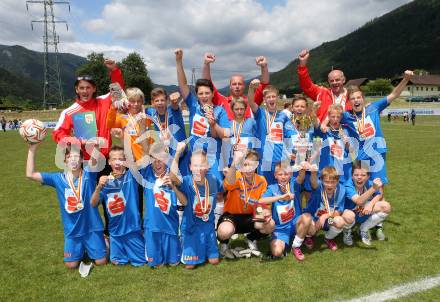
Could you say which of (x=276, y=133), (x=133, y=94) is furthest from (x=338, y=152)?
(x=133, y=94)

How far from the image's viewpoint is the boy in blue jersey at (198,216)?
4008 mm

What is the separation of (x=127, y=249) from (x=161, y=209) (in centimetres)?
72

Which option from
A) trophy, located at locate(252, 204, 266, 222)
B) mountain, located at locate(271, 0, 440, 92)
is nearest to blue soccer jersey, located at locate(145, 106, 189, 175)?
trophy, located at locate(252, 204, 266, 222)

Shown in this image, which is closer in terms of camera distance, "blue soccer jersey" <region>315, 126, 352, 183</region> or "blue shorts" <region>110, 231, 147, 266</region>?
"blue shorts" <region>110, 231, 147, 266</region>

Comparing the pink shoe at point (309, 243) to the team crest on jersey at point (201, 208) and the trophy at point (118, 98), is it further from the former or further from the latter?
the trophy at point (118, 98)

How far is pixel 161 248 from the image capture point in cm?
413

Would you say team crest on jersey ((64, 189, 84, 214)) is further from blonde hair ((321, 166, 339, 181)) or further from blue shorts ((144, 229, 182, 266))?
blonde hair ((321, 166, 339, 181))

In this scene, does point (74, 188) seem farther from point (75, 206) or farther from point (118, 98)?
point (118, 98)

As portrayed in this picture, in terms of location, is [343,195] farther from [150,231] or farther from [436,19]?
[436,19]

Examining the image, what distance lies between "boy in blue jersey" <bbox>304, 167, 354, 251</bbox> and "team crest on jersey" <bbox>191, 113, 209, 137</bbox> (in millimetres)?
1580

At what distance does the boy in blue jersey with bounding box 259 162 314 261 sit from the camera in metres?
4.18

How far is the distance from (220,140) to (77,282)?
2506 millimetres

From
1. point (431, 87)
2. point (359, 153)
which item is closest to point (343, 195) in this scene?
point (359, 153)

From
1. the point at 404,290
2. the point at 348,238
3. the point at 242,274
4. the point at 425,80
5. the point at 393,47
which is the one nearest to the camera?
the point at 404,290
